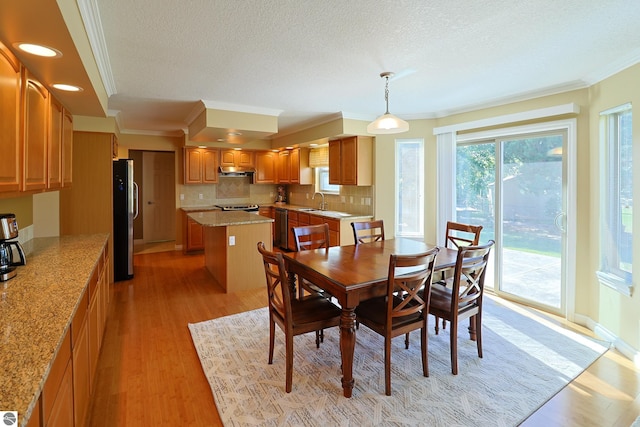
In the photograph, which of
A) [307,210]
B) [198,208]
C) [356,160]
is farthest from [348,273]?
[198,208]

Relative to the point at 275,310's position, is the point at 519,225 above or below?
above

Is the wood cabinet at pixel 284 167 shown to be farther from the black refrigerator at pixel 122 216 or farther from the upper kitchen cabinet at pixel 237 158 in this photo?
the black refrigerator at pixel 122 216

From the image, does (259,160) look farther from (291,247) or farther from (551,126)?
A: (551,126)

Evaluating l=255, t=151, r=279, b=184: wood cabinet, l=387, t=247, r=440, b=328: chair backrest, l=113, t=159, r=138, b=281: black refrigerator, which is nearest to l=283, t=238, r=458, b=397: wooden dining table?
l=387, t=247, r=440, b=328: chair backrest

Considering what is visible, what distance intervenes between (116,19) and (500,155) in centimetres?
408

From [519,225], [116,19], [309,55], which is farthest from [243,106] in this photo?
[519,225]

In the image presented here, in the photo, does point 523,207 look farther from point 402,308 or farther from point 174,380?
point 174,380

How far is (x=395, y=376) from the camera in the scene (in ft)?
7.84

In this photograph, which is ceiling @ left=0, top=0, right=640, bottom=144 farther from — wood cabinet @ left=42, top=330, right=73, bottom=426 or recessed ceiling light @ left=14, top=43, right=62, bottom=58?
wood cabinet @ left=42, top=330, right=73, bottom=426

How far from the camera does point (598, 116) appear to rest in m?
3.10

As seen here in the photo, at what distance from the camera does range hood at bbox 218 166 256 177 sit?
689 cm

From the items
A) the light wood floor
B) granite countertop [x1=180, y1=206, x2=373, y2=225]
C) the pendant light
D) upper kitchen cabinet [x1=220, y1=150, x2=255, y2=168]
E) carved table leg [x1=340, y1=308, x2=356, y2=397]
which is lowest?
the light wood floor

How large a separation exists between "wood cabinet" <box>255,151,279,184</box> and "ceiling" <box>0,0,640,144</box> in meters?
3.28

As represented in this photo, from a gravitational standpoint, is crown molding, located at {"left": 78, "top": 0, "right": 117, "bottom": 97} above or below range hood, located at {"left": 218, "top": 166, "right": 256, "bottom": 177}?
above
